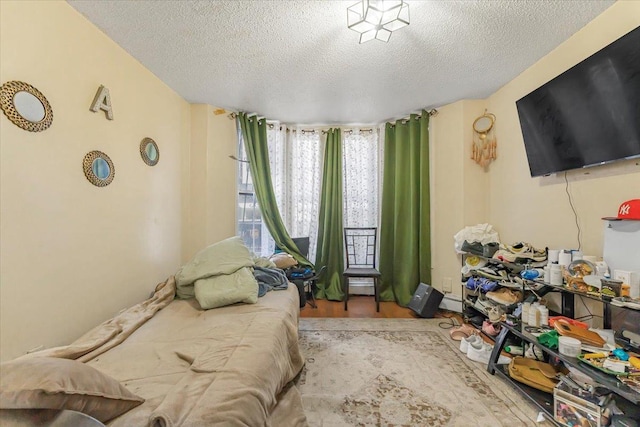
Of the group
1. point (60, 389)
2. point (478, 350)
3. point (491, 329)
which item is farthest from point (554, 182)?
point (60, 389)

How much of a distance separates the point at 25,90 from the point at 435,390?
2.99 meters

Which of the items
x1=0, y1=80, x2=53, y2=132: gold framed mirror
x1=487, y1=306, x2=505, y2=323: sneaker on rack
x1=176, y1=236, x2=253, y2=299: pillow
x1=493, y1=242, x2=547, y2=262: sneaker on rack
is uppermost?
x1=0, y1=80, x2=53, y2=132: gold framed mirror

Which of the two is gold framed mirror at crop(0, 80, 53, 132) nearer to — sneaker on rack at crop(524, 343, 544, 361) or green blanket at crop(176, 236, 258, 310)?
green blanket at crop(176, 236, 258, 310)

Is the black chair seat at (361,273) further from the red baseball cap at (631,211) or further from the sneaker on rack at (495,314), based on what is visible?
the red baseball cap at (631,211)

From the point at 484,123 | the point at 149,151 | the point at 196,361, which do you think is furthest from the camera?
the point at 484,123

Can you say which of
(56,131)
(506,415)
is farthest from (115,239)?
(506,415)

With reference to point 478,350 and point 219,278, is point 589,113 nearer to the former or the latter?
point 478,350

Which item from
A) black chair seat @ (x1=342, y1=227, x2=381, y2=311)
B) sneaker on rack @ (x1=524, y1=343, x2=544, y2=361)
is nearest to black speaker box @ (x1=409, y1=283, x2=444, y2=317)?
black chair seat @ (x1=342, y1=227, x2=381, y2=311)

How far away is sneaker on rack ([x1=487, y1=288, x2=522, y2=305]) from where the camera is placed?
216 centimetres

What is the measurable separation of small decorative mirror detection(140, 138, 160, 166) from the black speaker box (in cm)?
310

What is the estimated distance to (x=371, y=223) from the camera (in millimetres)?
3771

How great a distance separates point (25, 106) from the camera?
1417 mm

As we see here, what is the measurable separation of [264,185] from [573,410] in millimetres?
3215

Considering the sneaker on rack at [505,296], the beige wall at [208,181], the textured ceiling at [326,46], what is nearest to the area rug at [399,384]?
the sneaker on rack at [505,296]
